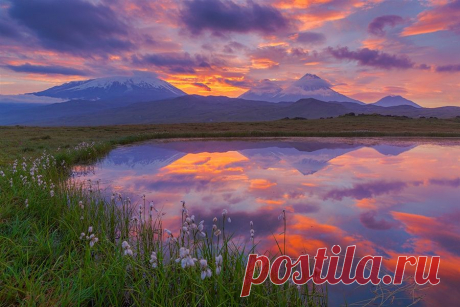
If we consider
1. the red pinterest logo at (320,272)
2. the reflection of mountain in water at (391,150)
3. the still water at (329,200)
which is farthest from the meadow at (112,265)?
the reflection of mountain in water at (391,150)

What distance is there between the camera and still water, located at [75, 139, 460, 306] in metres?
7.74

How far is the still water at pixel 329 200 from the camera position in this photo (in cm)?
774

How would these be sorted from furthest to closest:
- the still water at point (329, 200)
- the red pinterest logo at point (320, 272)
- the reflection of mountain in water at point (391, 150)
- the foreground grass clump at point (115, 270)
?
1. the reflection of mountain in water at point (391, 150)
2. the still water at point (329, 200)
3. the red pinterest logo at point (320, 272)
4. the foreground grass clump at point (115, 270)

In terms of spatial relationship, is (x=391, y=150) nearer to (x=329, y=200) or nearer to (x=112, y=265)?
(x=329, y=200)

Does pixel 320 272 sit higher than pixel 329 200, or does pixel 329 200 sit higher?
pixel 320 272

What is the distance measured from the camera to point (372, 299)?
541 cm

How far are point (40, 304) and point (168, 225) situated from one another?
16.9 feet

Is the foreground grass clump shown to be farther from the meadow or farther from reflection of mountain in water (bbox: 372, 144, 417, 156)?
reflection of mountain in water (bbox: 372, 144, 417, 156)

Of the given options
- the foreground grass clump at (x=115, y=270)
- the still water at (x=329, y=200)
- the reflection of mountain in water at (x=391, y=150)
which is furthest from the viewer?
the reflection of mountain in water at (x=391, y=150)

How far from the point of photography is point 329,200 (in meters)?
12.4

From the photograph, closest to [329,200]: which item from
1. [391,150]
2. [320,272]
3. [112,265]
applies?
[320,272]

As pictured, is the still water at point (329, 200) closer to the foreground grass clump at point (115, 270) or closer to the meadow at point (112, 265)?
the meadow at point (112, 265)

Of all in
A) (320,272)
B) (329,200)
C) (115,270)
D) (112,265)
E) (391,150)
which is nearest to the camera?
(320,272)

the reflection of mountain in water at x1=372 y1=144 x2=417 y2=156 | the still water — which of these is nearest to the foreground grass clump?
the still water
